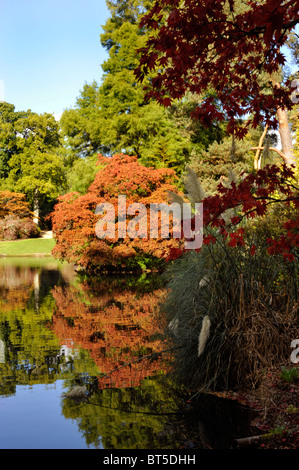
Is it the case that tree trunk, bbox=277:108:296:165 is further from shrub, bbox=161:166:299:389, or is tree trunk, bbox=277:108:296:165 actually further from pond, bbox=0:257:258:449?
shrub, bbox=161:166:299:389

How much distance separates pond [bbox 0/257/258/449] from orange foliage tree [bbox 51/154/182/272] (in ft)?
20.9

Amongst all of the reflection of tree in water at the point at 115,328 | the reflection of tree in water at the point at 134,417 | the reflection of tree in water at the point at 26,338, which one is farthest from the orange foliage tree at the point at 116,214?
the reflection of tree in water at the point at 134,417

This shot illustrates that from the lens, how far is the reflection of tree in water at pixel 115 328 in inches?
192

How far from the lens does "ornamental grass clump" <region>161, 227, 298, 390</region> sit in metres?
4.05

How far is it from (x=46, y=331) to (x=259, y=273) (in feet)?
12.3

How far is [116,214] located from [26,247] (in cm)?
1578

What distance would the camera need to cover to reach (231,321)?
4.13m

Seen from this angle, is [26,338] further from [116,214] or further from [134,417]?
[116,214]

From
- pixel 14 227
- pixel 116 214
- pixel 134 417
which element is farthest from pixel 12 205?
pixel 134 417

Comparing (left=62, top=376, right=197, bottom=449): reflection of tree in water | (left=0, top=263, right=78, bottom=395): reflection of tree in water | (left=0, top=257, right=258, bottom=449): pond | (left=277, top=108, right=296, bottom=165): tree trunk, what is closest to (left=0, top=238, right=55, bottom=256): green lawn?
(left=0, top=263, right=78, bottom=395): reflection of tree in water

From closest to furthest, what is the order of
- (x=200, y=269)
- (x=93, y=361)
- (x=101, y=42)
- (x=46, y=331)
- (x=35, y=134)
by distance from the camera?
(x=200, y=269) → (x=93, y=361) → (x=46, y=331) → (x=101, y=42) → (x=35, y=134)

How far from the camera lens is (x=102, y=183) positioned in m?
15.1
